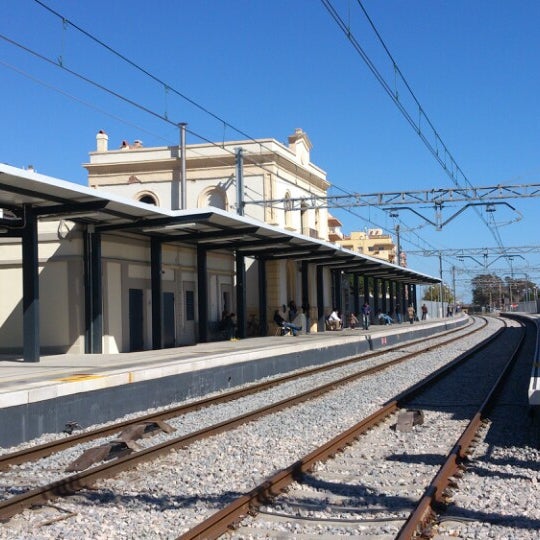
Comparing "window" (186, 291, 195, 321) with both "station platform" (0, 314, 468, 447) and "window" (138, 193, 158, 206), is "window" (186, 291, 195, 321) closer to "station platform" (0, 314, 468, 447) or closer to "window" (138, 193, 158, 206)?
"station platform" (0, 314, 468, 447)

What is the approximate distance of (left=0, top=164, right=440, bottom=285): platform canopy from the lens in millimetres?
14609

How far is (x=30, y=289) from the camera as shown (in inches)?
636

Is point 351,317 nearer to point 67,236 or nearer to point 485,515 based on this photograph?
point 67,236

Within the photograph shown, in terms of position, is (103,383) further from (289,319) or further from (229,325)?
(289,319)

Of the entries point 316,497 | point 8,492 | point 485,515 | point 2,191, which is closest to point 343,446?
point 316,497

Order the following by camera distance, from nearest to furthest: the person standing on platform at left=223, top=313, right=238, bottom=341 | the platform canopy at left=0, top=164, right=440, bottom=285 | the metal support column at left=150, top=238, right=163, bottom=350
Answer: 1. the platform canopy at left=0, top=164, right=440, bottom=285
2. the metal support column at left=150, top=238, right=163, bottom=350
3. the person standing on platform at left=223, top=313, right=238, bottom=341

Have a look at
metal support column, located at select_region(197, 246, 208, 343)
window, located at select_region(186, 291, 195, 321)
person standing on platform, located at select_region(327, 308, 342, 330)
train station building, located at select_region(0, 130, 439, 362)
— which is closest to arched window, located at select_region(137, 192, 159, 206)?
train station building, located at select_region(0, 130, 439, 362)

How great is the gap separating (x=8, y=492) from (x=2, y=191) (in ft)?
28.7

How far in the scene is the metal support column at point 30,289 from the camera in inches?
637

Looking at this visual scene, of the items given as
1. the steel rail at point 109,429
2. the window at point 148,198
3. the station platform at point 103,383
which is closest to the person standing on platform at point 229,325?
the station platform at point 103,383

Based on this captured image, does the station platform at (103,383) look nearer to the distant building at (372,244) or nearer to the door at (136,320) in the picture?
the door at (136,320)

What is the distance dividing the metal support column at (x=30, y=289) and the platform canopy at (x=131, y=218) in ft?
0.74

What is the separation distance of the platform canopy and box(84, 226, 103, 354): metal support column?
0.42m

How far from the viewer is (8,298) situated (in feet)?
67.7
